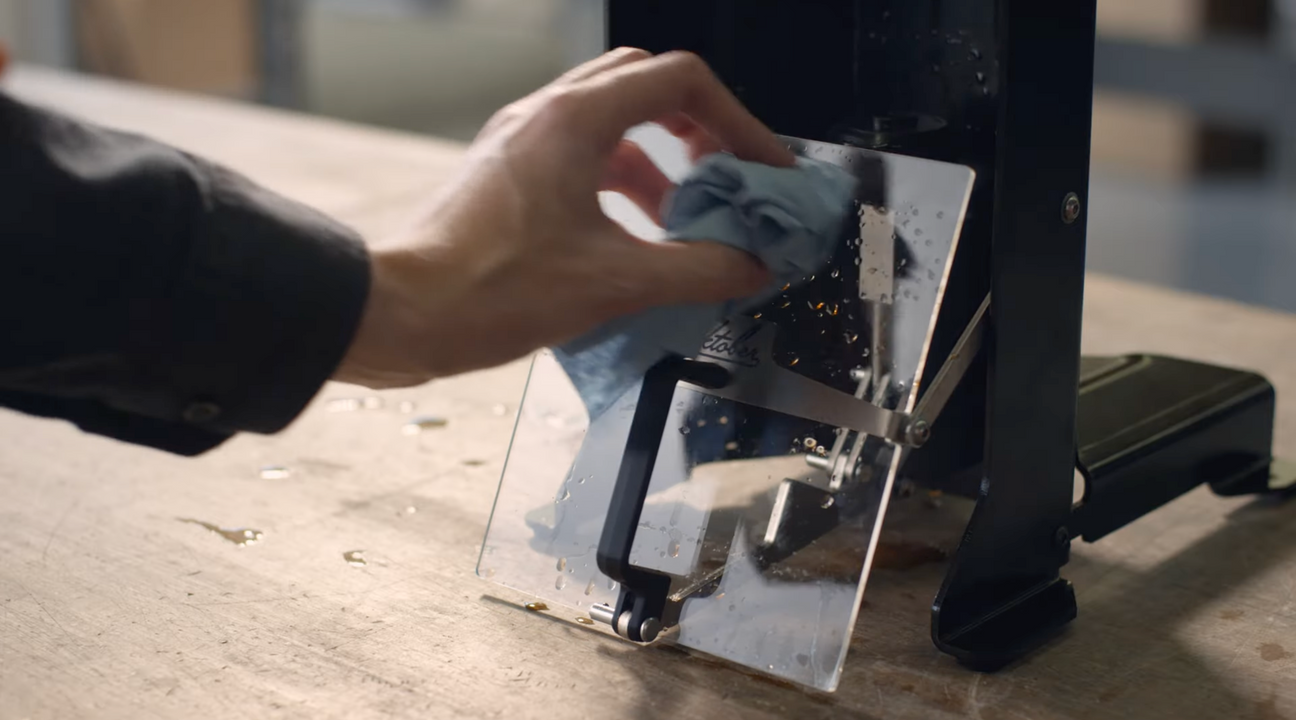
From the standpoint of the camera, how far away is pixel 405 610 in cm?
97

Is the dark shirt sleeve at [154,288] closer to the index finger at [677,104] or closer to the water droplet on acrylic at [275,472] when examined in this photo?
the index finger at [677,104]

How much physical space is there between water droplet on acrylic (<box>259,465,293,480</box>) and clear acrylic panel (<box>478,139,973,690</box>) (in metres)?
0.28

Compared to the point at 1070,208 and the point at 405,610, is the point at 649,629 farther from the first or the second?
the point at 1070,208

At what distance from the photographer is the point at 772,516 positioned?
3.01 ft

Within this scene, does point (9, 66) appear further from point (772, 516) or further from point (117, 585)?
point (772, 516)

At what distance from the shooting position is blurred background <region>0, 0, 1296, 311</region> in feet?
9.65

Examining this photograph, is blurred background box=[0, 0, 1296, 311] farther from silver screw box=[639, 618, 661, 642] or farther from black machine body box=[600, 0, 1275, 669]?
silver screw box=[639, 618, 661, 642]

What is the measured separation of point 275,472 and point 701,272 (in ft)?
1.71

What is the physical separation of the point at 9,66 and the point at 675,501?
8.09 feet

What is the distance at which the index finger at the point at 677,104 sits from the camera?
82cm

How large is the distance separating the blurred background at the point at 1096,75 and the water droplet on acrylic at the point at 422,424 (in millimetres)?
1880

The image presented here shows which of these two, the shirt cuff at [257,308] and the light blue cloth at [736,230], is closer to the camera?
the shirt cuff at [257,308]

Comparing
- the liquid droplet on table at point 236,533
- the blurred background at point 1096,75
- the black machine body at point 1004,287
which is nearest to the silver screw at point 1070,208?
the black machine body at point 1004,287

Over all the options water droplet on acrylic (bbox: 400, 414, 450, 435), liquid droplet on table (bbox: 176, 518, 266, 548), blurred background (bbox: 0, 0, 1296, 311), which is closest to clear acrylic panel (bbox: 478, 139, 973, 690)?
liquid droplet on table (bbox: 176, 518, 266, 548)
